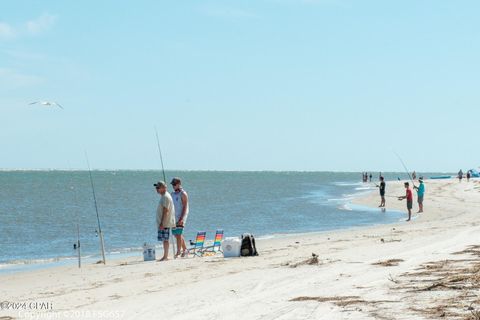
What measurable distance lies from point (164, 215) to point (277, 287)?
5662 mm

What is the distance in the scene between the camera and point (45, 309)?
26.9 ft

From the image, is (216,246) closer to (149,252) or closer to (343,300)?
(149,252)

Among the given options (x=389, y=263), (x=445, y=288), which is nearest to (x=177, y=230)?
(x=389, y=263)

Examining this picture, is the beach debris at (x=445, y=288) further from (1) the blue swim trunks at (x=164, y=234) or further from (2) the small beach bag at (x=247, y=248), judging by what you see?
(1) the blue swim trunks at (x=164, y=234)

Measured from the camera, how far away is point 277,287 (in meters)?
8.74

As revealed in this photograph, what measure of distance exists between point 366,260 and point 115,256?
838cm

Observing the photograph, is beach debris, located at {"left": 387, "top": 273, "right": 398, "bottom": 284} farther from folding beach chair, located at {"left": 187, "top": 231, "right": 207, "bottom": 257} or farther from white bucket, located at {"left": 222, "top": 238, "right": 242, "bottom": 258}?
folding beach chair, located at {"left": 187, "top": 231, "right": 207, "bottom": 257}

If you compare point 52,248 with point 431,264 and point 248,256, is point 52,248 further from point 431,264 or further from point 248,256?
point 431,264

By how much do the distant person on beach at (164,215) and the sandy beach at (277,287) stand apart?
80 centimetres

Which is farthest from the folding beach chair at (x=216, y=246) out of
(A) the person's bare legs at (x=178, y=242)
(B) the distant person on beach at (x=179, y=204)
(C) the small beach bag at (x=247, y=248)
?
(C) the small beach bag at (x=247, y=248)

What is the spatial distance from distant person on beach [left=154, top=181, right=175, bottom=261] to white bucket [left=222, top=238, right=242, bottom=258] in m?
1.14

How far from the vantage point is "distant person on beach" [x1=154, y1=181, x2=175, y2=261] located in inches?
548

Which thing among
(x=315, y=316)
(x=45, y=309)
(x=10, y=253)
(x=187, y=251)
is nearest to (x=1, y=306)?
(x=45, y=309)

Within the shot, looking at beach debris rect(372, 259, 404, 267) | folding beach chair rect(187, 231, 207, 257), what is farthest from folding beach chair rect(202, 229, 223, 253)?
beach debris rect(372, 259, 404, 267)
